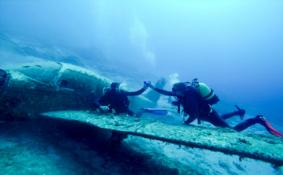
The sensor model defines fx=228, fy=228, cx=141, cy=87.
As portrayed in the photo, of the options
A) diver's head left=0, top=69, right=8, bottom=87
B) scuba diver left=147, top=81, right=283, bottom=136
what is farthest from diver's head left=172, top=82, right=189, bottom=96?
diver's head left=0, top=69, right=8, bottom=87

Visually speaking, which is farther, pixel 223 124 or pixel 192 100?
pixel 223 124

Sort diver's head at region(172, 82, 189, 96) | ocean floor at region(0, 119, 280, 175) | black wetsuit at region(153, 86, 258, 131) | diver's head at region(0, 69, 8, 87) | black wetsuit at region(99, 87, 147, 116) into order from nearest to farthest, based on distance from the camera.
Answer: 1. ocean floor at region(0, 119, 280, 175)
2. diver's head at region(0, 69, 8, 87)
3. black wetsuit at region(153, 86, 258, 131)
4. diver's head at region(172, 82, 189, 96)
5. black wetsuit at region(99, 87, 147, 116)

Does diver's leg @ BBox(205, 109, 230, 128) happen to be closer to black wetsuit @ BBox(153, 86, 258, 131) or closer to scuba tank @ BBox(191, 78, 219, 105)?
black wetsuit @ BBox(153, 86, 258, 131)

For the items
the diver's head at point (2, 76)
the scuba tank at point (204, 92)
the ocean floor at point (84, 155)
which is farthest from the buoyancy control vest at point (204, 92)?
the diver's head at point (2, 76)

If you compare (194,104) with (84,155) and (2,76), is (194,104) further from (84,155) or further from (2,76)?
(2,76)

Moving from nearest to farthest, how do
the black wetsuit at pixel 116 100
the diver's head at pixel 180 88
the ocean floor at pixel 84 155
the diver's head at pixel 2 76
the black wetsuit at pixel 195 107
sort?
the ocean floor at pixel 84 155 < the diver's head at pixel 2 76 < the black wetsuit at pixel 195 107 < the diver's head at pixel 180 88 < the black wetsuit at pixel 116 100

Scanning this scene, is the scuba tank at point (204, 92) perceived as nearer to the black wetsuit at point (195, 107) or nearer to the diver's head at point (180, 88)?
the black wetsuit at point (195, 107)

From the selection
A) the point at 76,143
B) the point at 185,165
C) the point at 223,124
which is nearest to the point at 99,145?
the point at 76,143

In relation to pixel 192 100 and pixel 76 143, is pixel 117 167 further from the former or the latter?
pixel 192 100

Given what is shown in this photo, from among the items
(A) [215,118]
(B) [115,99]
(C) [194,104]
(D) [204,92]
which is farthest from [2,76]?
(A) [215,118]

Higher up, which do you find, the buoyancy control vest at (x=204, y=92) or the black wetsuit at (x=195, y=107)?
the buoyancy control vest at (x=204, y=92)

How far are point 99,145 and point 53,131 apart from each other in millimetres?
1309

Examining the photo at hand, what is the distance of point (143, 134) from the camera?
4.58m

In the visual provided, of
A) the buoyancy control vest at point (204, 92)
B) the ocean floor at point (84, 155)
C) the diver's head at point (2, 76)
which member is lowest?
the ocean floor at point (84, 155)
